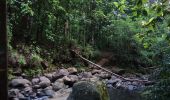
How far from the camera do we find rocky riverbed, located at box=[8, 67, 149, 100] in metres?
9.15

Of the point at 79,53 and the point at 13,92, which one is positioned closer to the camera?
the point at 13,92

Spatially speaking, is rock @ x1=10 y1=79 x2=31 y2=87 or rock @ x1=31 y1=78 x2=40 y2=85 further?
rock @ x1=31 y1=78 x2=40 y2=85

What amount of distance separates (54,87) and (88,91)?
158 inches

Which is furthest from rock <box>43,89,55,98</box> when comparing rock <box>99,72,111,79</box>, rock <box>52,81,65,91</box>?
rock <box>99,72,111,79</box>

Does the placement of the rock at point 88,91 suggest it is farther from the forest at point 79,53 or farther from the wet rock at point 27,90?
the wet rock at point 27,90

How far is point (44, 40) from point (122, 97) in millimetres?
5597

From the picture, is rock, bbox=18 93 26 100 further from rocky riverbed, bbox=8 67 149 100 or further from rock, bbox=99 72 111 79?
rock, bbox=99 72 111 79

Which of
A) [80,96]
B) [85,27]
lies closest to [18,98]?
[80,96]

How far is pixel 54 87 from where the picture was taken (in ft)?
33.7

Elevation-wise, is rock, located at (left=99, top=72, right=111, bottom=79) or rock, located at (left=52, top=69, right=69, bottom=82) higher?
rock, located at (left=52, top=69, right=69, bottom=82)

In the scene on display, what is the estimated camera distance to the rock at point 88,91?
251 inches
